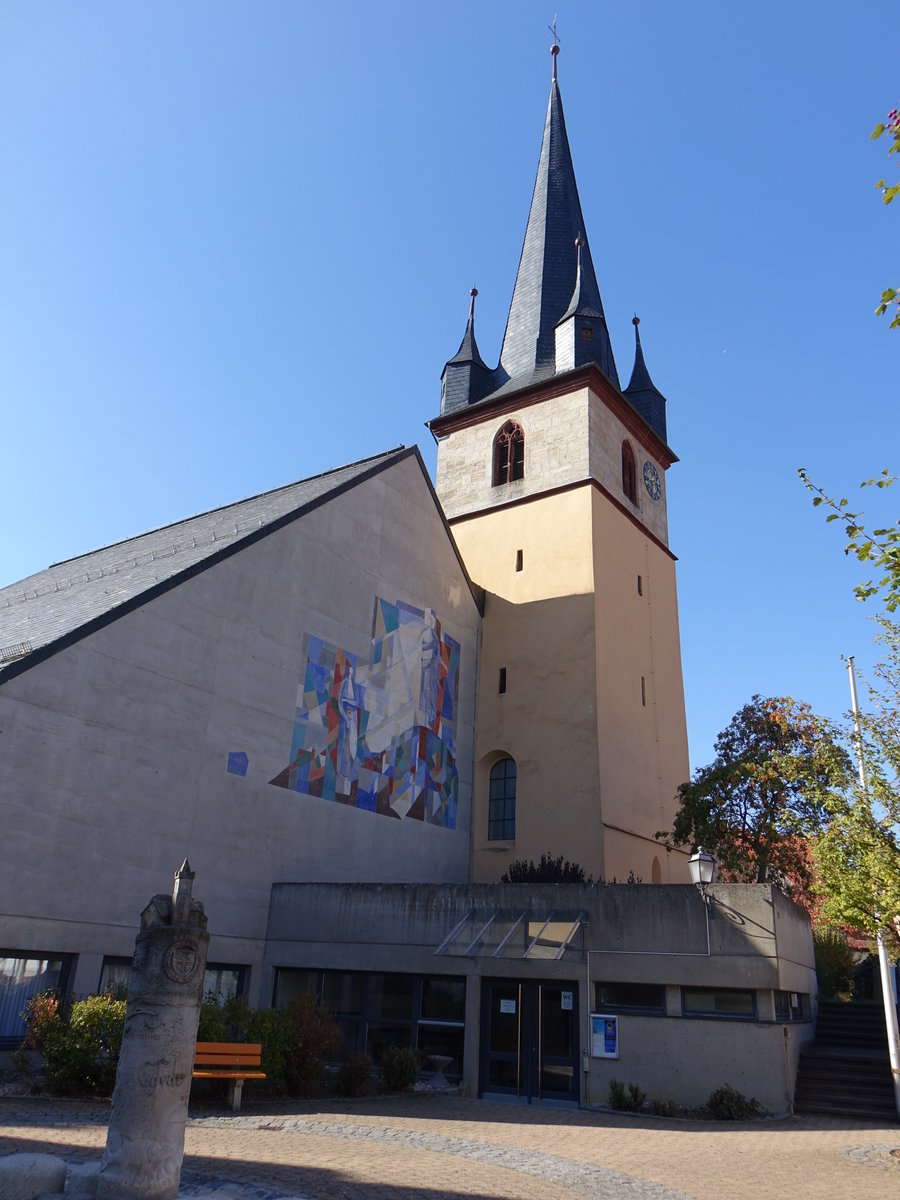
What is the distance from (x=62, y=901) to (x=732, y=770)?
1655cm

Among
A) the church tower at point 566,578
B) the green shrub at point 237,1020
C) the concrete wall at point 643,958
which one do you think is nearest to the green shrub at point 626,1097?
the concrete wall at point 643,958

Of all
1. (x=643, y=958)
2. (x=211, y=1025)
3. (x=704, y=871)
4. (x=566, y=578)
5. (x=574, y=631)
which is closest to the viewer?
(x=211, y=1025)

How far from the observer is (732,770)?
25094mm

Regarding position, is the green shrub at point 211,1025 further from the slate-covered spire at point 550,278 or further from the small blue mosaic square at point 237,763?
the slate-covered spire at point 550,278

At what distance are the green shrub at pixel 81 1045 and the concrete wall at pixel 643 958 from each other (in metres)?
Answer: 5.90

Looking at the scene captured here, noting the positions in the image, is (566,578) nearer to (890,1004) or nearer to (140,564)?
(140,564)

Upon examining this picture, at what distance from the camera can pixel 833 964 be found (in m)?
30.2

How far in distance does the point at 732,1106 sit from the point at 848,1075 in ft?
13.0

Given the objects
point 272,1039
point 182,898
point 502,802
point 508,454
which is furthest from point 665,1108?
point 508,454

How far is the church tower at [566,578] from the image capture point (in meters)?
26.0

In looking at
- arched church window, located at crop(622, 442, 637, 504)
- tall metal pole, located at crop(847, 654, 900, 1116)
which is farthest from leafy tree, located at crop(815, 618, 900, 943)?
arched church window, located at crop(622, 442, 637, 504)

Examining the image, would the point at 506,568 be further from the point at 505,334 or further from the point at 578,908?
the point at 578,908

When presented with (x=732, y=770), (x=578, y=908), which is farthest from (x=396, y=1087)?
(x=732, y=770)

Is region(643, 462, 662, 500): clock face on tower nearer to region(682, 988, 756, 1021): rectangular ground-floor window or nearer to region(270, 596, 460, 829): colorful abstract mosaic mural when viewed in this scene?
region(270, 596, 460, 829): colorful abstract mosaic mural
